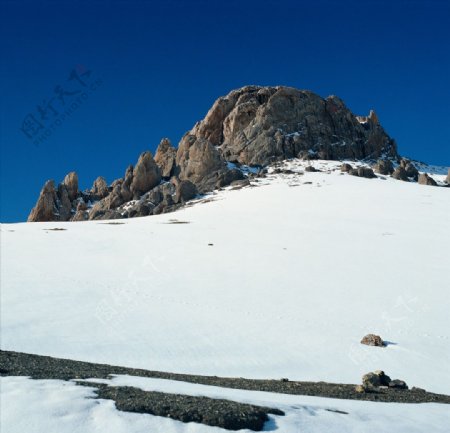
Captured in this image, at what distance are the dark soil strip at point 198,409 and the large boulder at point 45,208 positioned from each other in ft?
236

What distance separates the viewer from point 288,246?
33062 mm

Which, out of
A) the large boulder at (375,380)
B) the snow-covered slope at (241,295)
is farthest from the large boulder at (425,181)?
the large boulder at (375,380)

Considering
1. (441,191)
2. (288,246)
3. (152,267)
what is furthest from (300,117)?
(152,267)

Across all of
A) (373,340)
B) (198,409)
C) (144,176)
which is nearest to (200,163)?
(144,176)

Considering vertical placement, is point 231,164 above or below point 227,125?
below

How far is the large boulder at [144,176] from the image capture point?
76188 millimetres

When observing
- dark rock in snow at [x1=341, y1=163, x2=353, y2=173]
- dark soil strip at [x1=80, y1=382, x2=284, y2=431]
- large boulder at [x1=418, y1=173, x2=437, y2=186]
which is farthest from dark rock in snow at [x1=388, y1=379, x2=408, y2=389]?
large boulder at [x1=418, y1=173, x2=437, y2=186]

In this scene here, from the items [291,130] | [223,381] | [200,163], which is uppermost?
[291,130]

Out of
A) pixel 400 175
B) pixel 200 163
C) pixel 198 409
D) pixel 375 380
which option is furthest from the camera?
pixel 200 163

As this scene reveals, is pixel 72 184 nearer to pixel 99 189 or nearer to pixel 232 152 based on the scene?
pixel 99 189

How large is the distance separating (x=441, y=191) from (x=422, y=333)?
144 ft

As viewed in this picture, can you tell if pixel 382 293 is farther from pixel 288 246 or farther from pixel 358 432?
pixel 358 432

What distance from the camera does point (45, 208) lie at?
76.6 meters

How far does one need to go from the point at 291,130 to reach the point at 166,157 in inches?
1011
